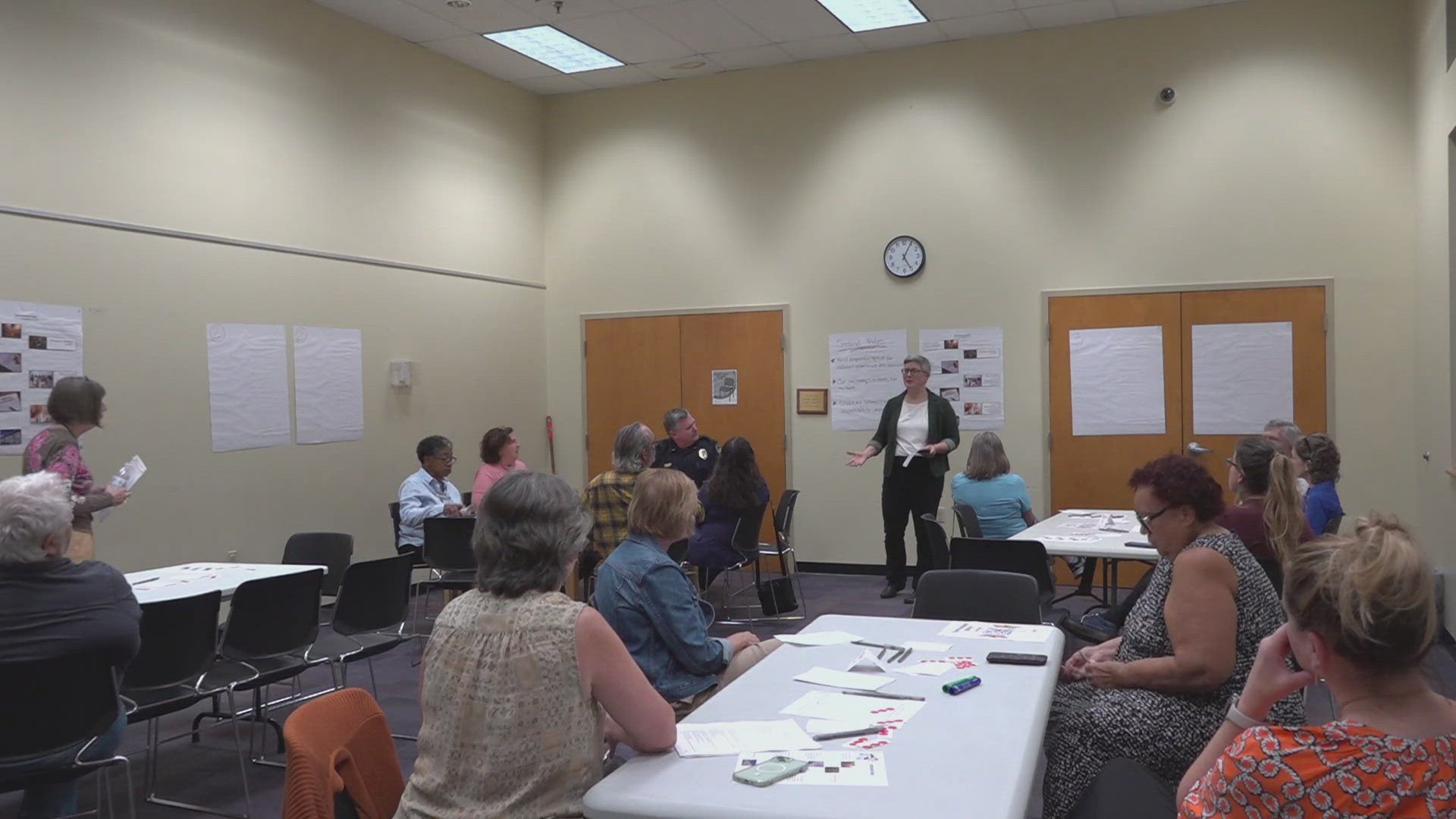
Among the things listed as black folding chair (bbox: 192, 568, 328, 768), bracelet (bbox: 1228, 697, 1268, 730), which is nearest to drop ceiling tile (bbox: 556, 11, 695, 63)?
black folding chair (bbox: 192, 568, 328, 768)

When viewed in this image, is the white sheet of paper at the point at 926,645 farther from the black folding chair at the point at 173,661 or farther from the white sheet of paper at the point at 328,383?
the white sheet of paper at the point at 328,383

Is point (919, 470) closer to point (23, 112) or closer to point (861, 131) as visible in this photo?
point (861, 131)

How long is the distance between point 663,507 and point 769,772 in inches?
46.0

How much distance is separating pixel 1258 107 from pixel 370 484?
6.73 metres

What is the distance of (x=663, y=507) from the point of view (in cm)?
307

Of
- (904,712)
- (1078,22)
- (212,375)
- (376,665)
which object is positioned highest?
(1078,22)

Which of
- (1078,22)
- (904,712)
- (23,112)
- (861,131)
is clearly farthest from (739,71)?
(904,712)

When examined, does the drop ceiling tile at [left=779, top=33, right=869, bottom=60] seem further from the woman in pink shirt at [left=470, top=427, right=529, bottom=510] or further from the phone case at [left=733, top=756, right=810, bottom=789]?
the phone case at [left=733, top=756, right=810, bottom=789]

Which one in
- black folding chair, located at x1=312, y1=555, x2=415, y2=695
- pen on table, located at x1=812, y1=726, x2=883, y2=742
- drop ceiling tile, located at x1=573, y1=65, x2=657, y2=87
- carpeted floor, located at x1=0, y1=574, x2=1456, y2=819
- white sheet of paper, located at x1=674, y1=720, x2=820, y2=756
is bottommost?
carpeted floor, located at x1=0, y1=574, x2=1456, y2=819

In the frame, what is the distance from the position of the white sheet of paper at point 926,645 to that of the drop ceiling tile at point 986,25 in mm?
5645

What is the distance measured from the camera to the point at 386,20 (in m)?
7.31

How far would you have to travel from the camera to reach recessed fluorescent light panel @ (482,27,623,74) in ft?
25.1

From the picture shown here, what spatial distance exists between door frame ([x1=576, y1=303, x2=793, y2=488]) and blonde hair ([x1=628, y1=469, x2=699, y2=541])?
17.8 ft

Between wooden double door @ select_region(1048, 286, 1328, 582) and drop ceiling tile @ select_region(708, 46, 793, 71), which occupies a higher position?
drop ceiling tile @ select_region(708, 46, 793, 71)
